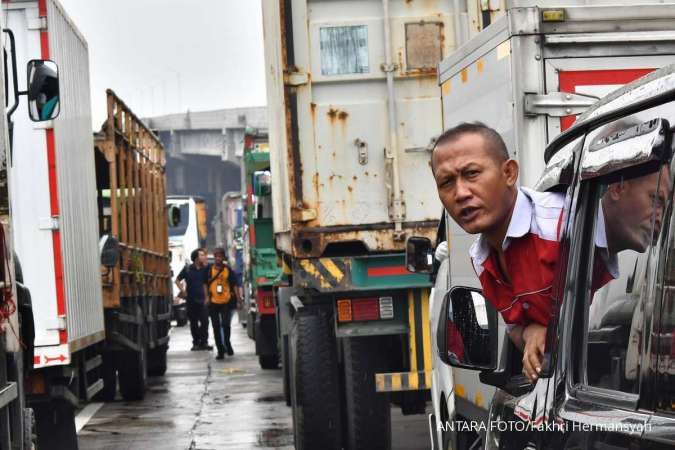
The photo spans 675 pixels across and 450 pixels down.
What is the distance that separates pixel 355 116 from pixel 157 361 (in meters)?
10.4

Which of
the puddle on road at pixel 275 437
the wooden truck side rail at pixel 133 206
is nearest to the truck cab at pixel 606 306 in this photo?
the puddle on road at pixel 275 437

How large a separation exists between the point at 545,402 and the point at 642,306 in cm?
62

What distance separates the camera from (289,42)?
943 centimetres

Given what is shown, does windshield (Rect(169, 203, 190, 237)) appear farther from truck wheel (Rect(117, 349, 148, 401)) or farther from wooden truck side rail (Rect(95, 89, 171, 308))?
truck wheel (Rect(117, 349, 148, 401))

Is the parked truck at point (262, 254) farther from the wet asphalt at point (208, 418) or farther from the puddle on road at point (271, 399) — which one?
the puddle on road at point (271, 399)

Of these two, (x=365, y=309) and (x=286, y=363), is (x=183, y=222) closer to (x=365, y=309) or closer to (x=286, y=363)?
(x=286, y=363)

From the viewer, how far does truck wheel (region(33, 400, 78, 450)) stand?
1016cm

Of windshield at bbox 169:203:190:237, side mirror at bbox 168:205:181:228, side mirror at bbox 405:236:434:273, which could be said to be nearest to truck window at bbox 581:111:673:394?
side mirror at bbox 405:236:434:273

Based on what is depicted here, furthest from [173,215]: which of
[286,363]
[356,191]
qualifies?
→ [356,191]

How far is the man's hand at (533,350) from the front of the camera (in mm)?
3400

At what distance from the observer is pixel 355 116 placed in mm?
9547

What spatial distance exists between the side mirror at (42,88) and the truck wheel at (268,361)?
1077 cm

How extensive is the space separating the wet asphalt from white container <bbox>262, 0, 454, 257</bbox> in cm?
210

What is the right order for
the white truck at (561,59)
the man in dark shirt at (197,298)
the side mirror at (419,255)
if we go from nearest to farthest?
the white truck at (561,59), the side mirror at (419,255), the man in dark shirt at (197,298)
